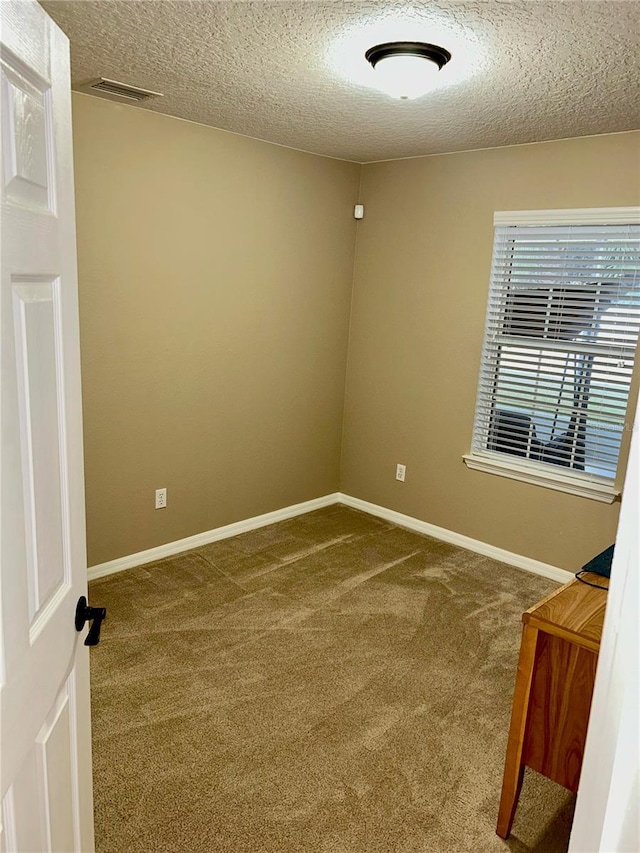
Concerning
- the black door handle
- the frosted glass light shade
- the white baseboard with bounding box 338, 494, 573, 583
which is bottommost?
the white baseboard with bounding box 338, 494, 573, 583

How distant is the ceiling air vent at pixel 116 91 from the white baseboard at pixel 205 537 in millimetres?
2400

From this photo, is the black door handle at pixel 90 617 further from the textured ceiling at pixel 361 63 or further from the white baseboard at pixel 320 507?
the white baseboard at pixel 320 507

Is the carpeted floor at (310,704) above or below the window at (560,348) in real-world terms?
below

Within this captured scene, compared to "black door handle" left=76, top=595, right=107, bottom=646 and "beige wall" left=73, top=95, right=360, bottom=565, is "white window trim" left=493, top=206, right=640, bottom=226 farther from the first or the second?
"black door handle" left=76, top=595, right=107, bottom=646

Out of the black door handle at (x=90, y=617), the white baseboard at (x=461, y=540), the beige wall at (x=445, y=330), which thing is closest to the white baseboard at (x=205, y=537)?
the white baseboard at (x=461, y=540)

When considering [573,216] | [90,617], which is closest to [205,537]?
[90,617]

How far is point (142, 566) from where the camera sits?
3715 mm

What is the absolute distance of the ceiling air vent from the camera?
112 inches

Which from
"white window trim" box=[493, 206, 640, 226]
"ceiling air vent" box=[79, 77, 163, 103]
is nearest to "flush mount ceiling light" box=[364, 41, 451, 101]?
"ceiling air vent" box=[79, 77, 163, 103]

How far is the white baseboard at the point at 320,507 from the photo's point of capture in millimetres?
3707

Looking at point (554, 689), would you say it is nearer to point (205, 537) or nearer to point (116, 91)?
point (205, 537)

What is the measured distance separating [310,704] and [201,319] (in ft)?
7.28

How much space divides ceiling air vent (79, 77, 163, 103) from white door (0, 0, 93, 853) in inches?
75.9

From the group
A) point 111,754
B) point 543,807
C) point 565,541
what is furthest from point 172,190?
point 543,807
